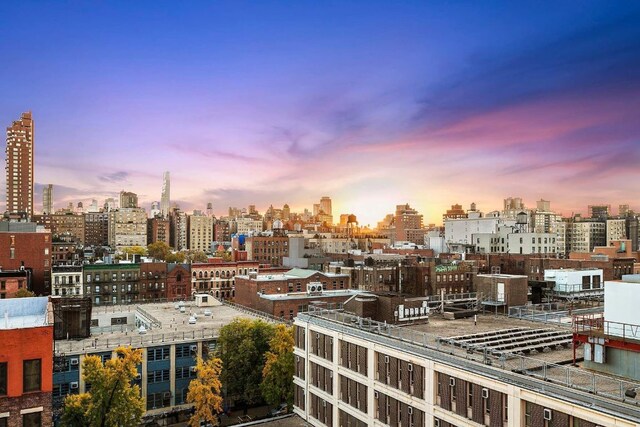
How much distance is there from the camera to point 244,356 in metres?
55.7

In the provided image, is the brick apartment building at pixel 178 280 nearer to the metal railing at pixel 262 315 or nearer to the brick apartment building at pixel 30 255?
the brick apartment building at pixel 30 255

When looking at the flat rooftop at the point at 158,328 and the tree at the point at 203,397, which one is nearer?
the tree at the point at 203,397

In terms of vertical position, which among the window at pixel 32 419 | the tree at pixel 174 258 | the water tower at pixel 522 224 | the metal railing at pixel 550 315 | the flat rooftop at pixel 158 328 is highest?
the water tower at pixel 522 224

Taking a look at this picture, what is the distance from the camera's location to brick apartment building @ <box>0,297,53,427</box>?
1056 inches

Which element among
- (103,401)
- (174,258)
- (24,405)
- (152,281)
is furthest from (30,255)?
(24,405)

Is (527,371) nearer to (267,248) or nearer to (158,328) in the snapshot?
(158,328)

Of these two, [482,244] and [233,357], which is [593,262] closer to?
[482,244]

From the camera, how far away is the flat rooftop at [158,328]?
57562 millimetres

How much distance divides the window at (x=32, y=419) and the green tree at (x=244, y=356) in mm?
29000

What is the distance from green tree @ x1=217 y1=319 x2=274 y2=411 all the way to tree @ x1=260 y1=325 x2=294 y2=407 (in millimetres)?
2665

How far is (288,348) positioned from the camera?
5366 cm

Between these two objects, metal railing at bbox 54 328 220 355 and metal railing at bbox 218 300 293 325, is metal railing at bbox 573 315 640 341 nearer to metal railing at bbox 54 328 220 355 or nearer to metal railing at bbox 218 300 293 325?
metal railing at bbox 54 328 220 355

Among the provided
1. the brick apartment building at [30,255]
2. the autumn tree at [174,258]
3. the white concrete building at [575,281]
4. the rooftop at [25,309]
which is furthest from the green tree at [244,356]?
the autumn tree at [174,258]

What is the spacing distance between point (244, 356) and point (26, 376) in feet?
99.1
